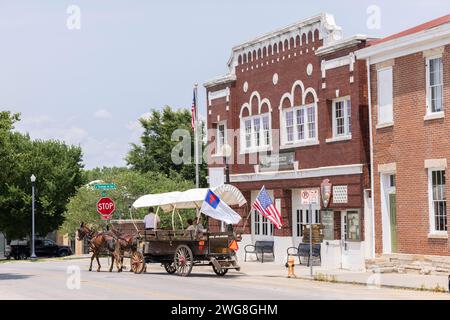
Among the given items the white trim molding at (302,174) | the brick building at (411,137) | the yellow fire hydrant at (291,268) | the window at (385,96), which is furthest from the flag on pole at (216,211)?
the window at (385,96)

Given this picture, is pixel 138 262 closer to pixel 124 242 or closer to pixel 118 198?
pixel 124 242

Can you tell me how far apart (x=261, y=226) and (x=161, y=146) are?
3756 centimetres

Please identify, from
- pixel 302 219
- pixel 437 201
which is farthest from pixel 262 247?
pixel 437 201

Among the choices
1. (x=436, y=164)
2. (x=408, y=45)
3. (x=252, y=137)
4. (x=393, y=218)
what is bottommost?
(x=393, y=218)

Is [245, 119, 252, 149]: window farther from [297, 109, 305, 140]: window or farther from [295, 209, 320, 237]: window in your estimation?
[295, 209, 320, 237]: window

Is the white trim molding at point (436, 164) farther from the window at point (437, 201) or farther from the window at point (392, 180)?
the window at point (392, 180)

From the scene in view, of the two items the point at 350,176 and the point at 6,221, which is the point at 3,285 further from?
the point at 6,221

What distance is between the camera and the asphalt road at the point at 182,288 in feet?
70.9

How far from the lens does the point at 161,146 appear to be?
76.8 metres

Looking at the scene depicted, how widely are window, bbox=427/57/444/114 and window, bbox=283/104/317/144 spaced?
23.0 feet

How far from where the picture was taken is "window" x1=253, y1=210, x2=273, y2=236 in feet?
→ 130

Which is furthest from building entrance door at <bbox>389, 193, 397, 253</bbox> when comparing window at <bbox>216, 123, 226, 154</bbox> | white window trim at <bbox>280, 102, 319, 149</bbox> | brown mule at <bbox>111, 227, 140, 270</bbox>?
window at <bbox>216, 123, 226, 154</bbox>

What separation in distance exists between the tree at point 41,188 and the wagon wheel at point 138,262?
37350 mm

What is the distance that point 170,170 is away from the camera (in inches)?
2972
